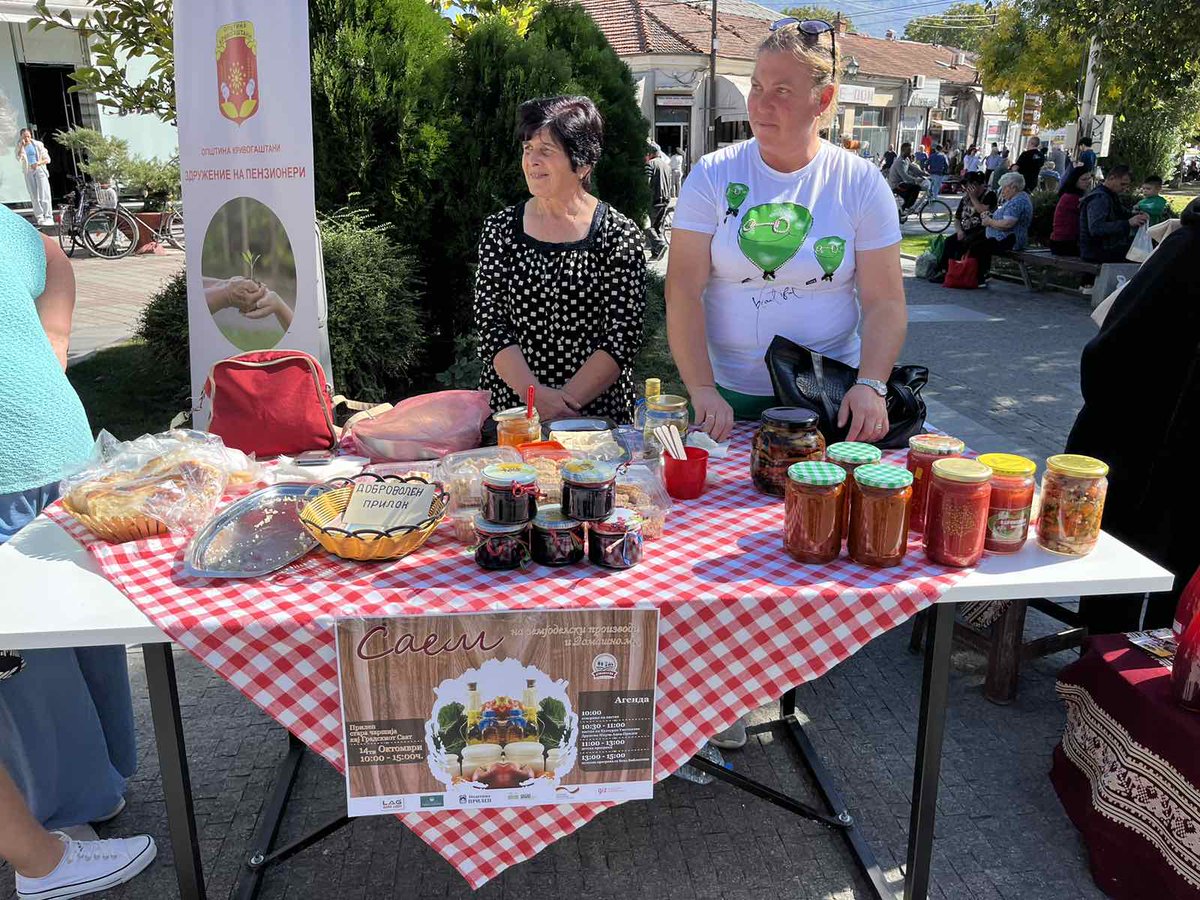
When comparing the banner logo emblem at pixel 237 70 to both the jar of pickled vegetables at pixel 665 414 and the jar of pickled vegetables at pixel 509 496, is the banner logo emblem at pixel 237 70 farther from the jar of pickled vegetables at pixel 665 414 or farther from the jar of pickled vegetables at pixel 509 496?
the jar of pickled vegetables at pixel 509 496

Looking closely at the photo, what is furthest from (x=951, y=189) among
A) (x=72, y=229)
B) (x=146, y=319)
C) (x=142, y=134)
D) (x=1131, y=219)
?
(x=146, y=319)

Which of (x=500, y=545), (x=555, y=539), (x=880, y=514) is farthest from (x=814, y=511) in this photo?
(x=500, y=545)

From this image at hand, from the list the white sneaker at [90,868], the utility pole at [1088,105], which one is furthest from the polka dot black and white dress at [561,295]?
the utility pole at [1088,105]

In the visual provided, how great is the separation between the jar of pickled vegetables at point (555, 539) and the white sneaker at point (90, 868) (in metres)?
1.40

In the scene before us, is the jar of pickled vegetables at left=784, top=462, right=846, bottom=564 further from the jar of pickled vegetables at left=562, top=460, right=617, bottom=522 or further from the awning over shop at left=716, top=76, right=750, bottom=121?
the awning over shop at left=716, top=76, right=750, bottom=121

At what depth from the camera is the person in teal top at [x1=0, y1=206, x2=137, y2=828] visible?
7.06 feet

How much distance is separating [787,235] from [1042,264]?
9.76 m

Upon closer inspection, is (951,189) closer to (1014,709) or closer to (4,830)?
(1014,709)

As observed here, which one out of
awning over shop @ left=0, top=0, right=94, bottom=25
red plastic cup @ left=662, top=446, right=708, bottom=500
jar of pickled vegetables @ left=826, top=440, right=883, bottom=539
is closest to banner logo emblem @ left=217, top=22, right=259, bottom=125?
red plastic cup @ left=662, top=446, right=708, bottom=500

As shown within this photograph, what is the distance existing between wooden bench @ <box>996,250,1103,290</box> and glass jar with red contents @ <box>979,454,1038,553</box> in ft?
30.8

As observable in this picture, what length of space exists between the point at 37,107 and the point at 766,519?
66.6 feet

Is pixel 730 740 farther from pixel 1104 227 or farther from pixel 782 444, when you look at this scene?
pixel 1104 227

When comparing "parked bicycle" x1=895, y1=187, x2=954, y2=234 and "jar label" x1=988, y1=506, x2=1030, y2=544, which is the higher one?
"parked bicycle" x1=895, y1=187, x2=954, y2=234

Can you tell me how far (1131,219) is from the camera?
10398mm
